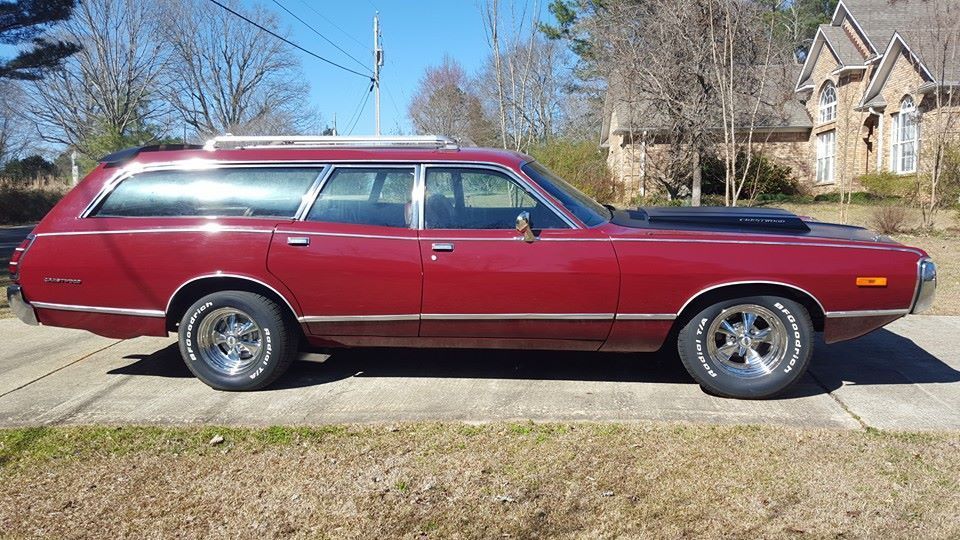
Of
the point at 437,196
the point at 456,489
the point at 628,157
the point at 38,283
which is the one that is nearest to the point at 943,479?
the point at 456,489

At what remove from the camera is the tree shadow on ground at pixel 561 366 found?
5.56 metres

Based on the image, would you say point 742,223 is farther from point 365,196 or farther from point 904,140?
point 904,140

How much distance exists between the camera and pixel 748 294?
4996 millimetres

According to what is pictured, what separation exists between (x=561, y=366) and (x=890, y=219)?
1272 centimetres

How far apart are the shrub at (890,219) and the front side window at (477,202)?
13.2 m

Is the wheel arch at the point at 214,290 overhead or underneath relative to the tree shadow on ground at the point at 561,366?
overhead

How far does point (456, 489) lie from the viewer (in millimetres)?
3742

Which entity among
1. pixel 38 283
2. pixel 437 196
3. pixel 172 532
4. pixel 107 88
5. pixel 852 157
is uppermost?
pixel 107 88

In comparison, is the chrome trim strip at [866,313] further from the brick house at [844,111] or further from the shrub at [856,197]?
the shrub at [856,197]

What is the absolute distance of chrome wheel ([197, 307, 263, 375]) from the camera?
210 inches

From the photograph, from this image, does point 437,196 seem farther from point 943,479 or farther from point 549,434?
point 943,479

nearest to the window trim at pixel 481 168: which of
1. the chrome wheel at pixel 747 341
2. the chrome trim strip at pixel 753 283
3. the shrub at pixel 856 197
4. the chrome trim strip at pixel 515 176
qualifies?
the chrome trim strip at pixel 515 176

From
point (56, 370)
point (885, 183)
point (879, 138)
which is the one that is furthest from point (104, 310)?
point (879, 138)

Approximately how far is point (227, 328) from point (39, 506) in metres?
1.91
